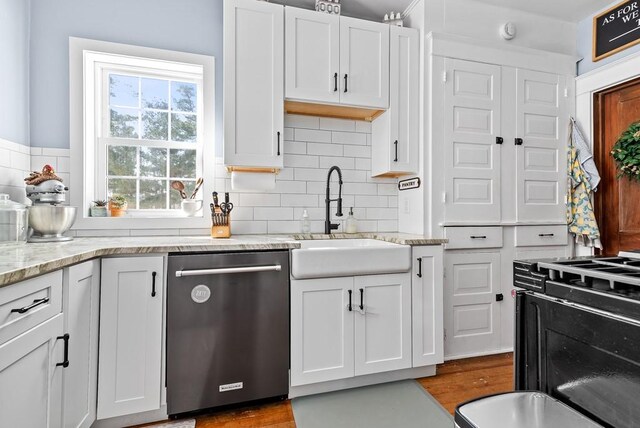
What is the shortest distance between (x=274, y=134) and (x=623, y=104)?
Answer: 8.77 ft

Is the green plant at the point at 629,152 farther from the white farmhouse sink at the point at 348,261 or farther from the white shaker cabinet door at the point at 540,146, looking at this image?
the white farmhouse sink at the point at 348,261

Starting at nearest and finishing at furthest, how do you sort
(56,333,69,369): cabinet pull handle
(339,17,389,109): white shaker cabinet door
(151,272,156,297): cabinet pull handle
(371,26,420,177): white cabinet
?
(56,333,69,369): cabinet pull handle
(151,272,156,297): cabinet pull handle
(339,17,389,109): white shaker cabinet door
(371,26,420,177): white cabinet

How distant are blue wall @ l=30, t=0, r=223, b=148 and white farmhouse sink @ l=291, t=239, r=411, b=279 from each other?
167cm

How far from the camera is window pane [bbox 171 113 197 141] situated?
2.52m

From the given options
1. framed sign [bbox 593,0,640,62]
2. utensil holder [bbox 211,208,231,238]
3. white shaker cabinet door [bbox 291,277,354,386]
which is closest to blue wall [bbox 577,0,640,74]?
framed sign [bbox 593,0,640,62]

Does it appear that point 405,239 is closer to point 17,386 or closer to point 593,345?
point 593,345

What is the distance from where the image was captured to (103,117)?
2369 mm

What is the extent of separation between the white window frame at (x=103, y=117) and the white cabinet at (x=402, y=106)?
4.23 ft

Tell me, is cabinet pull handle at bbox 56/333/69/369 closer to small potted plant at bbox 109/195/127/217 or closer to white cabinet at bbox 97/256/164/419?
white cabinet at bbox 97/256/164/419

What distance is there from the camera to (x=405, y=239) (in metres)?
2.14

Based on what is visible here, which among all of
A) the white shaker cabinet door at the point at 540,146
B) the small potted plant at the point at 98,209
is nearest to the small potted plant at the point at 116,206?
the small potted plant at the point at 98,209

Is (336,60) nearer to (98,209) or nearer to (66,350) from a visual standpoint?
(98,209)

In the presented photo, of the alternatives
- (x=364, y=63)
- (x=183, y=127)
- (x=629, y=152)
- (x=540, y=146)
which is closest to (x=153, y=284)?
(x=183, y=127)

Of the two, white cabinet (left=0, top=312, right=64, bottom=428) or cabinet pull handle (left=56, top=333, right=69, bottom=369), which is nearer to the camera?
white cabinet (left=0, top=312, right=64, bottom=428)
